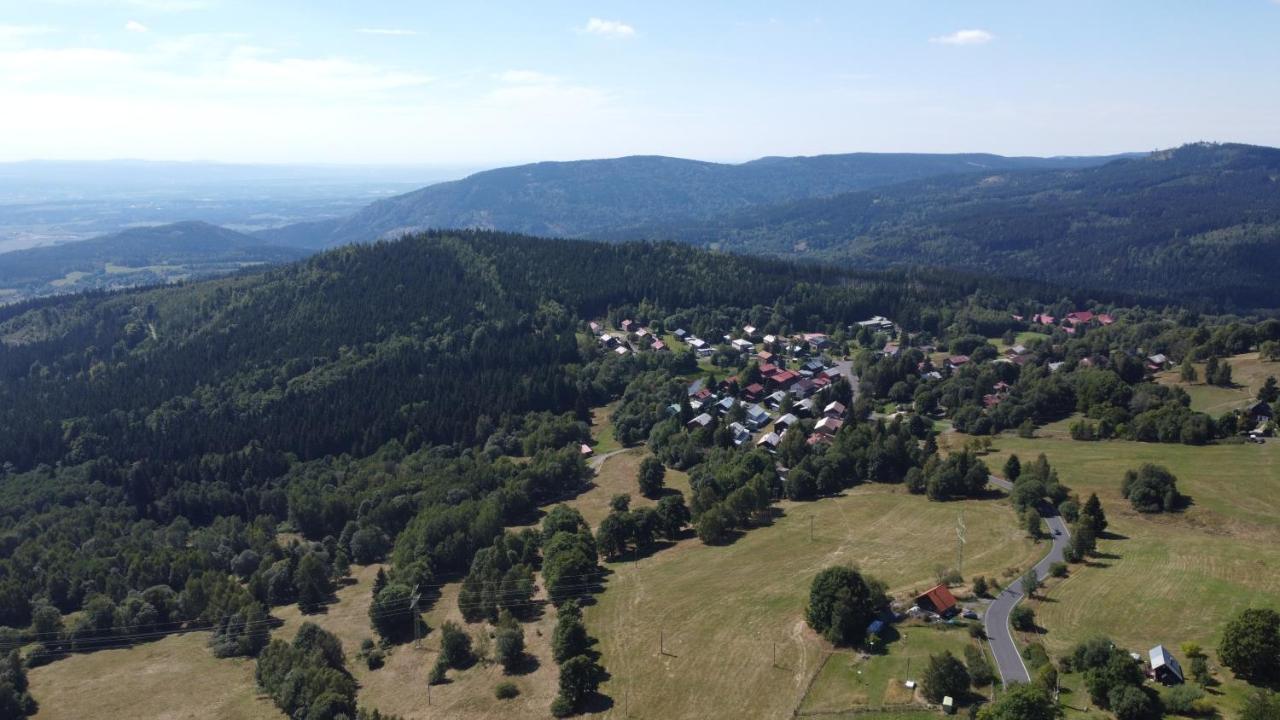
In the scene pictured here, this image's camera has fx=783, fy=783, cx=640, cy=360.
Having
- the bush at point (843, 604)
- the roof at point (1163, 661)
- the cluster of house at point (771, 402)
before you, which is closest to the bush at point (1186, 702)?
the roof at point (1163, 661)

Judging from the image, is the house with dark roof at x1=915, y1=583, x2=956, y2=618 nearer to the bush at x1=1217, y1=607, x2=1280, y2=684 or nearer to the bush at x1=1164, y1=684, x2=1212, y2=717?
the bush at x1=1164, y1=684, x2=1212, y2=717

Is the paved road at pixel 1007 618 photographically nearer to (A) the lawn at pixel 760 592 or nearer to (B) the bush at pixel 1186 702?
(A) the lawn at pixel 760 592

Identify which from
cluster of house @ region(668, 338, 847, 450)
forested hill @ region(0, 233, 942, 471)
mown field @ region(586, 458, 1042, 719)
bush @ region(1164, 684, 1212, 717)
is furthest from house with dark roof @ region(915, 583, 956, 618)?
forested hill @ region(0, 233, 942, 471)

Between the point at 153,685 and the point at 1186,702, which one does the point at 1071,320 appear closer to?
the point at 1186,702

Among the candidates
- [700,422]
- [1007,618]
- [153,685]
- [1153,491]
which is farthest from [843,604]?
[700,422]

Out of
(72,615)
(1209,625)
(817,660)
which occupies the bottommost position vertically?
(72,615)

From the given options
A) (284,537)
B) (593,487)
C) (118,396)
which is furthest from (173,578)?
(118,396)

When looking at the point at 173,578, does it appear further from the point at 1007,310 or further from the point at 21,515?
the point at 1007,310
